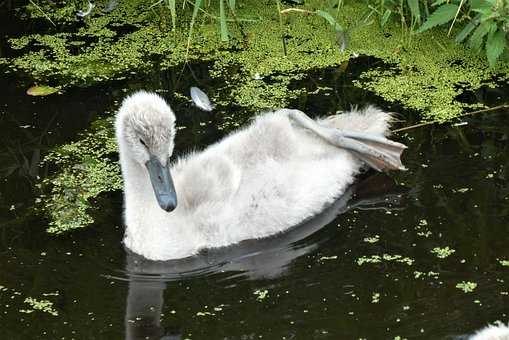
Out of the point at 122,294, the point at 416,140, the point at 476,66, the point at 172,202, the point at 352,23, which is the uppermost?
the point at 352,23

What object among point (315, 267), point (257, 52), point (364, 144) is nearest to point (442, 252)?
point (315, 267)

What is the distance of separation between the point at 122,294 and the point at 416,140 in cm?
199

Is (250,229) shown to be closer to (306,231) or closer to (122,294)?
(306,231)

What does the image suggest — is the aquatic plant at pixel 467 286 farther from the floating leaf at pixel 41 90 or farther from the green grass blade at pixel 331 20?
the floating leaf at pixel 41 90

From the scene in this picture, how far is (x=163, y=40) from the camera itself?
7.46 metres

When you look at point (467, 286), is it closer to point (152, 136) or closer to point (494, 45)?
point (152, 136)

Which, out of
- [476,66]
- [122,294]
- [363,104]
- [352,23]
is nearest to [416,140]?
[363,104]

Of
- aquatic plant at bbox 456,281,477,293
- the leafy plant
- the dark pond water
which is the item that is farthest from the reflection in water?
the leafy plant

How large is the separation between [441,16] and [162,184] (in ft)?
7.37

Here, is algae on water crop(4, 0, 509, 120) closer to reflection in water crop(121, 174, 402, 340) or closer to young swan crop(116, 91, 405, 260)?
young swan crop(116, 91, 405, 260)

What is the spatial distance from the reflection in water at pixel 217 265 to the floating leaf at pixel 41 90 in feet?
5.98

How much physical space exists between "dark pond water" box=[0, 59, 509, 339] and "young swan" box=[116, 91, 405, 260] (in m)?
0.09

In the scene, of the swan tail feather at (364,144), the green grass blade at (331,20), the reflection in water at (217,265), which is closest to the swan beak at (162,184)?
the reflection in water at (217,265)

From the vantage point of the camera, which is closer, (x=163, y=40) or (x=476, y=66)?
(x=476, y=66)
